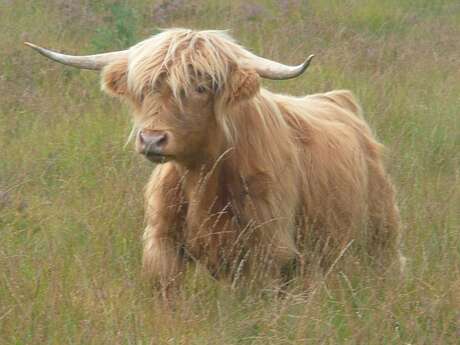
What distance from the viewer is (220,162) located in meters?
4.54

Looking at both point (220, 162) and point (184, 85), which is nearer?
point (184, 85)

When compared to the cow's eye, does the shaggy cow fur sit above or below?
below

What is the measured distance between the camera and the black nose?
4098 mm

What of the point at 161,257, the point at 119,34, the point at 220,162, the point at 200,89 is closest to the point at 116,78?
the point at 200,89

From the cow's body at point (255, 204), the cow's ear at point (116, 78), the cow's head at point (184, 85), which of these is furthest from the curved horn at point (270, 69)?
the cow's ear at point (116, 78)

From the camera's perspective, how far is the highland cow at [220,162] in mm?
4324

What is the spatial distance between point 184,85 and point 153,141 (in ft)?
1.05

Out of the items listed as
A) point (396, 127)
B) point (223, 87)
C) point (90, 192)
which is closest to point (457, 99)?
point (396, 127)

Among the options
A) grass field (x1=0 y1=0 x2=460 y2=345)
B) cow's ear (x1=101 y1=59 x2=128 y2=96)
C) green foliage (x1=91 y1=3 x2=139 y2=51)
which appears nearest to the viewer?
→ grass field (x1=0 y1=0 x2=460 y2=345)

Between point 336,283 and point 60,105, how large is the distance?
310 cm

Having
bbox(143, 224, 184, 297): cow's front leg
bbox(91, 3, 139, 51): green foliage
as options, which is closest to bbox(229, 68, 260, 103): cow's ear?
bbox(143, 224, 184, 297): cow's front leg

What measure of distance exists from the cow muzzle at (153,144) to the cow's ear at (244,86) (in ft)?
1.24

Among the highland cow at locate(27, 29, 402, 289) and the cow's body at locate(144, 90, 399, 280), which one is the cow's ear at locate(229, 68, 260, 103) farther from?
the cow's body at locate(144, 90, 399, 280)

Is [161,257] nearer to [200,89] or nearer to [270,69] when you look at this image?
[200,89]
